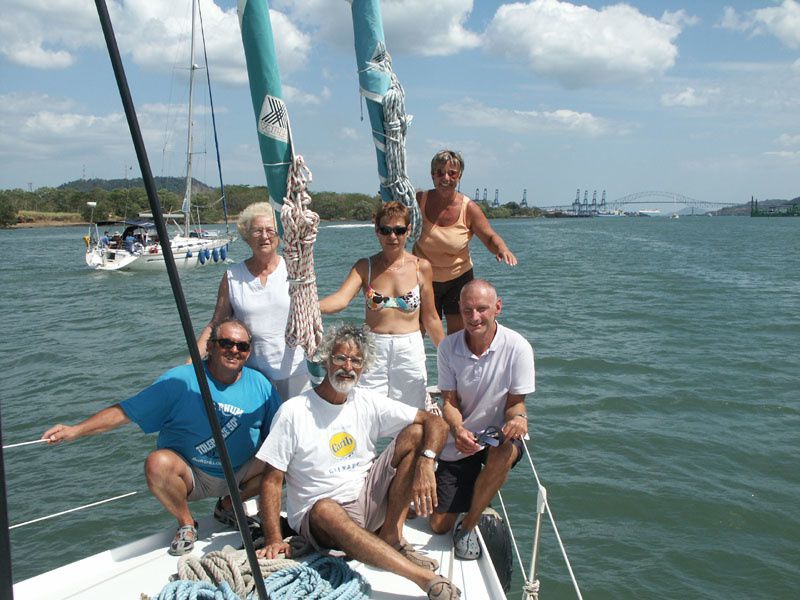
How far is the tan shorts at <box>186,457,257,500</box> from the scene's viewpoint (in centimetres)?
365

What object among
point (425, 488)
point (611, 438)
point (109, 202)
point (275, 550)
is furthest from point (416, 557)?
point (109, 202)

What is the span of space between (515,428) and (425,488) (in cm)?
58

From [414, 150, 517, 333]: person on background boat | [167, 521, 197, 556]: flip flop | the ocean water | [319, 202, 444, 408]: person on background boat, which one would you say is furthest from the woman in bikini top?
the ocean water

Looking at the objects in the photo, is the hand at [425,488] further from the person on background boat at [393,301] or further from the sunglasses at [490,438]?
the person on background boat at [393,301]

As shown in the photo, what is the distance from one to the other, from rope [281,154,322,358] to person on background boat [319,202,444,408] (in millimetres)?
376

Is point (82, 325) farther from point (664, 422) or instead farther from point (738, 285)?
point (738, 285)

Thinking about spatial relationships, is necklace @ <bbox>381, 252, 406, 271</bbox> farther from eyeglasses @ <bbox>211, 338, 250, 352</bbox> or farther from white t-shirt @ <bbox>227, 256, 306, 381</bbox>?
eyeglasses @ <bbox>211, 338, 250, 352</bbox>

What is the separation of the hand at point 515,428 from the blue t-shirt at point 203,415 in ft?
4.13

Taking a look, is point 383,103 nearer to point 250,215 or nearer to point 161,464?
point 250,215

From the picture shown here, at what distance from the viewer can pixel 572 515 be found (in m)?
6.26

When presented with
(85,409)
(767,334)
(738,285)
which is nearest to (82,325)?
(85,409)

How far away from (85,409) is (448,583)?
825 centimetres

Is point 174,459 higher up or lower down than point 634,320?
higher up

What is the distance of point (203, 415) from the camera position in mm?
3566
